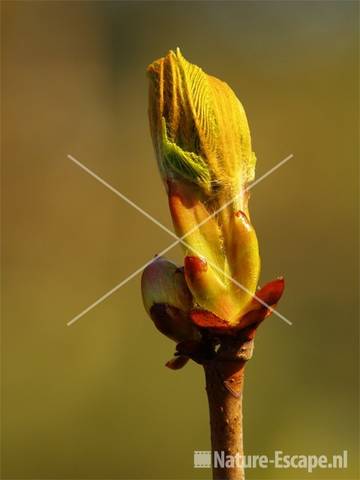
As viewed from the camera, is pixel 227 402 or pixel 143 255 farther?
pixel 143 255

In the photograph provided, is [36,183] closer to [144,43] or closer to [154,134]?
[144,43]

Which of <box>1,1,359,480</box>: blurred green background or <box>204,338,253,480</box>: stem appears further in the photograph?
<box>1,1,359,480</box>: blurred green background

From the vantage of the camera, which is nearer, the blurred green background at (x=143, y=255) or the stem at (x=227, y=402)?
the stem at (x=227, y=402)

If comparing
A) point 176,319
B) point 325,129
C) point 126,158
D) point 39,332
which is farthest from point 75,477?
point 325,129
